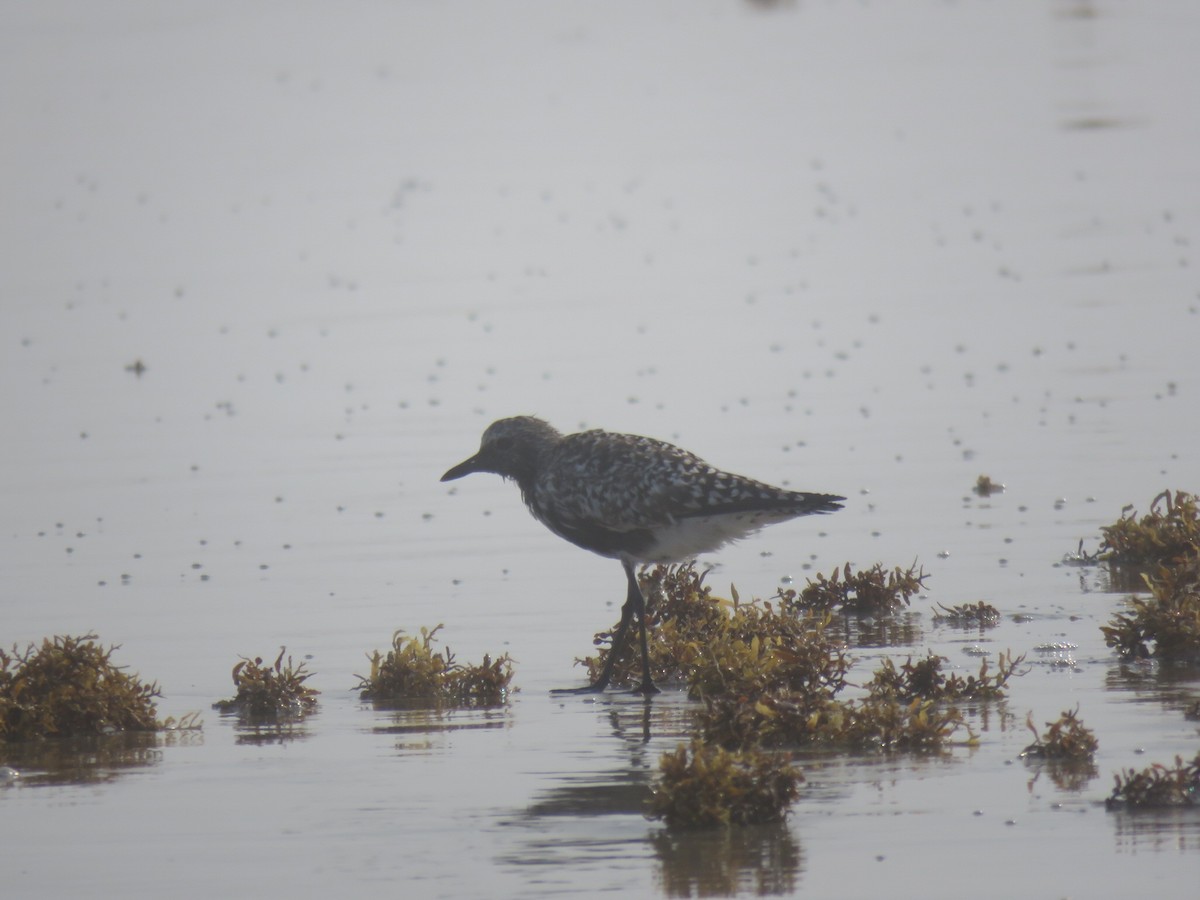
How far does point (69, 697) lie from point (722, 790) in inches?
157

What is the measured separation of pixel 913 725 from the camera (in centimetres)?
927

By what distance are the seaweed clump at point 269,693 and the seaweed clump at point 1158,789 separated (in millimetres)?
4494

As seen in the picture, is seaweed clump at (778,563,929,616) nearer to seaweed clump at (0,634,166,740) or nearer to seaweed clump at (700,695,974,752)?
seaweed clump at (700,695,974,752)

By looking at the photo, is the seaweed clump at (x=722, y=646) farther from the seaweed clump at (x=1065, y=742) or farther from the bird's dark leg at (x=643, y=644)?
the seaweed clump at (x=1065, y=742)

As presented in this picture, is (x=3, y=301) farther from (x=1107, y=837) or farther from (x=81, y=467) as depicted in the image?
(x=1107, y=837)

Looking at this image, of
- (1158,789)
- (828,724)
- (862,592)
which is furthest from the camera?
(862,592)

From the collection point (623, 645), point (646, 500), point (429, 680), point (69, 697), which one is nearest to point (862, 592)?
Answer: point (646, 500)

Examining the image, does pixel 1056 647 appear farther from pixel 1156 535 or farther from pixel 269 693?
pixel 269 693

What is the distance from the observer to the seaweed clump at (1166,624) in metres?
10.7

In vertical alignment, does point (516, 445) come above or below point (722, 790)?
above

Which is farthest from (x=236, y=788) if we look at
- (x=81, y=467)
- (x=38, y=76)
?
(x=38, y=76)

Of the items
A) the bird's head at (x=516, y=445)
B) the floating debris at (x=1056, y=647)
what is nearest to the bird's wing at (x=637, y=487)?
the bird's head at (x=516, y=445)

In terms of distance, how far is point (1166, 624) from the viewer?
10.7 meters

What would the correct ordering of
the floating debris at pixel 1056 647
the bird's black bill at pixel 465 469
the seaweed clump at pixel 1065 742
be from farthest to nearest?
the bird's black bill at pixel 465 469 < the floating debris at pixel 1056 647 < the seaweed clump at pixel 1065 742
